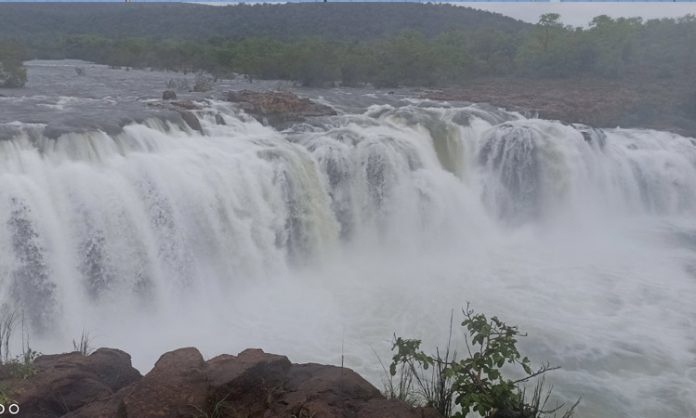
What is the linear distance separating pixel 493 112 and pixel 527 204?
13.3 feet

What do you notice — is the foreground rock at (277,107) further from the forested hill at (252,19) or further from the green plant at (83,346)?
the forested hill at (252,19)

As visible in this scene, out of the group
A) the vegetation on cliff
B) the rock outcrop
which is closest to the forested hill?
the vegetation on cliff

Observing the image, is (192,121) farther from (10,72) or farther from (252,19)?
(252,19)

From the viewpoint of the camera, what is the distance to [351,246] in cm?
1202

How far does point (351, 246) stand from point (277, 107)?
488 centimetres

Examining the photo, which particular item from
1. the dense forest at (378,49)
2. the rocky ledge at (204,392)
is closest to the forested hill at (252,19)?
the dense forest at (378,49)

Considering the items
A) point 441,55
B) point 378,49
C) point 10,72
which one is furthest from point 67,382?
point 378,49

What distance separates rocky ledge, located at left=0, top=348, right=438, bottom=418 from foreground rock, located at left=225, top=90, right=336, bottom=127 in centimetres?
1050

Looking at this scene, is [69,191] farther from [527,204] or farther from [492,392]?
[527,204]

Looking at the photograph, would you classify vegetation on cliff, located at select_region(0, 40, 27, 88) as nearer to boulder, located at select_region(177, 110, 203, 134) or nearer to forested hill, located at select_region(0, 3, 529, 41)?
boulder, located at select_region(177, 110, 203, 134)

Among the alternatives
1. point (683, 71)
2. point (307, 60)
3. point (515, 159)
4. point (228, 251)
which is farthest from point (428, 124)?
point (683, 71)

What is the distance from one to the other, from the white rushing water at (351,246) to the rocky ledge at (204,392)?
297 centimetres

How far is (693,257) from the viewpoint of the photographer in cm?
1211

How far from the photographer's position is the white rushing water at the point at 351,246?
782 centimetres
